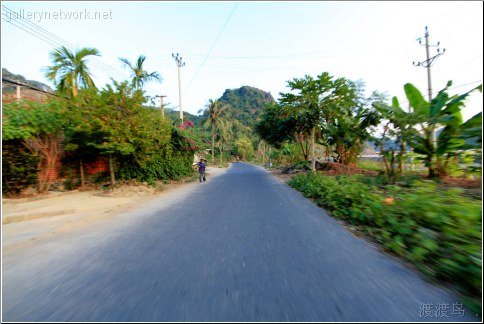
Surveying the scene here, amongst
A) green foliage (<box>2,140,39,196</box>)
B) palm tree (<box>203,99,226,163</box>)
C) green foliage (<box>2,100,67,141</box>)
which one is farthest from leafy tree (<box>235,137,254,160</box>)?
green foliage (<box>2,140,39,196</box>)

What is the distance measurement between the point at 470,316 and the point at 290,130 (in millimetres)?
15066

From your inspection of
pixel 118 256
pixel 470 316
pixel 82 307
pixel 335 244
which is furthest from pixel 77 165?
pixel 470 316

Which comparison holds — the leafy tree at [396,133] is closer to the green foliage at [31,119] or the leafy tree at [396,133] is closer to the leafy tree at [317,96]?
the leafy tree at [317,96]

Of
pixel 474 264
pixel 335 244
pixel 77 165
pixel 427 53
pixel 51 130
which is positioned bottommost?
pixel 335 244

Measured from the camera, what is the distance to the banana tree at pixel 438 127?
21.7ft

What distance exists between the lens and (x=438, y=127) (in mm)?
7246

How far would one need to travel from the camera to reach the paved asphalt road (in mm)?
1962

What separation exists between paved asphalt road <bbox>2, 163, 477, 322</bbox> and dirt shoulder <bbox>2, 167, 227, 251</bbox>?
0.82 m

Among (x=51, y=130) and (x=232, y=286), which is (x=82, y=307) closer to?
(x=232, y=286)

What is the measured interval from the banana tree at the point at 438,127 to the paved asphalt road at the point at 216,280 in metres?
5.66

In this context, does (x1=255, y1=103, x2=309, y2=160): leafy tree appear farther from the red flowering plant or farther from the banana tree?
the banana tree

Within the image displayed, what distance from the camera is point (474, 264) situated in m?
2.30

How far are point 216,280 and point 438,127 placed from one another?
9073 millimetres

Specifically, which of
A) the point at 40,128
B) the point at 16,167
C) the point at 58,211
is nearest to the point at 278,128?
the point at 40,128
